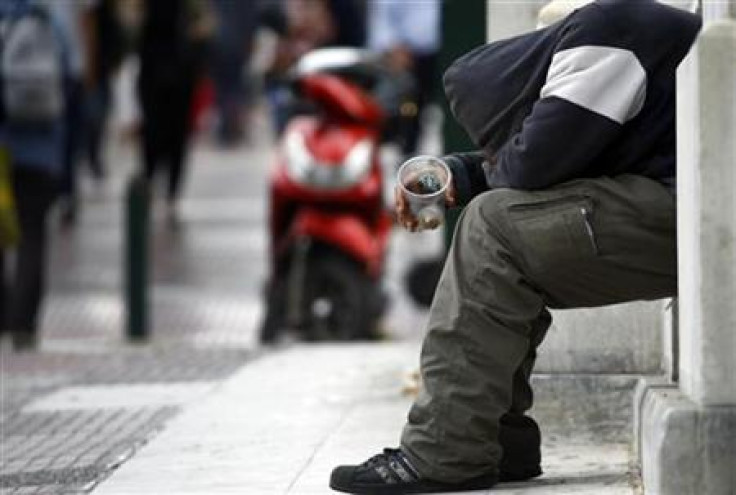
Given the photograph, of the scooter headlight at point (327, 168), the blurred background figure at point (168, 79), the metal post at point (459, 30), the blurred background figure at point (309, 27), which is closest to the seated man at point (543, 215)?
the metal post at point (459, 30)

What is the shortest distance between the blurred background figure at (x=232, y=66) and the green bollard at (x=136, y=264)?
12923mm

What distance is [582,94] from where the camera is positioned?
6.03 meters

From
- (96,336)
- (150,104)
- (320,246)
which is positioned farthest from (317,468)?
(150,104)

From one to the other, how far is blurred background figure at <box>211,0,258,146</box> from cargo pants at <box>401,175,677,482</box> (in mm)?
20102

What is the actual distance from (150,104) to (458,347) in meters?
14.9

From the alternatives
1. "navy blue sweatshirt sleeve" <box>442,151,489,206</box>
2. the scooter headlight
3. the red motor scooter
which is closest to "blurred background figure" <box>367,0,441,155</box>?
the red motor scooter

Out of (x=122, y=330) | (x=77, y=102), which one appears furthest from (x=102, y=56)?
(x=122, y=330)

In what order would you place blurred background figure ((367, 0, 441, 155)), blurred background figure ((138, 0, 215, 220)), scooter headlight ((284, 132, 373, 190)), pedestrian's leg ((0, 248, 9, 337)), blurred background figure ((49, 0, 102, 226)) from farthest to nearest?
blurred background figure ((138, 0, 215, 220)), blurred background figure ((49, 0, 102, 226)), blurred background figure ((367, 0, 441, 155)), pedestrian's leg ((0, 248, 9, 337)), scooter headlight ((284, 132, 373, 190))

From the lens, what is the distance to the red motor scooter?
491 inches

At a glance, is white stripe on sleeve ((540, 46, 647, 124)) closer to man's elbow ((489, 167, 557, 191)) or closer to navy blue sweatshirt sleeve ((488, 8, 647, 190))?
navy blue sweatshirt sleeve ((488, 8, 647, 190))

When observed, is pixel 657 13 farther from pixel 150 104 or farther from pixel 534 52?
pixel 150 104

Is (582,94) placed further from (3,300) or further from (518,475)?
(3,300)

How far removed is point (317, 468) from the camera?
22.7 feet

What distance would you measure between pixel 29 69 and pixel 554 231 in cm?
656
